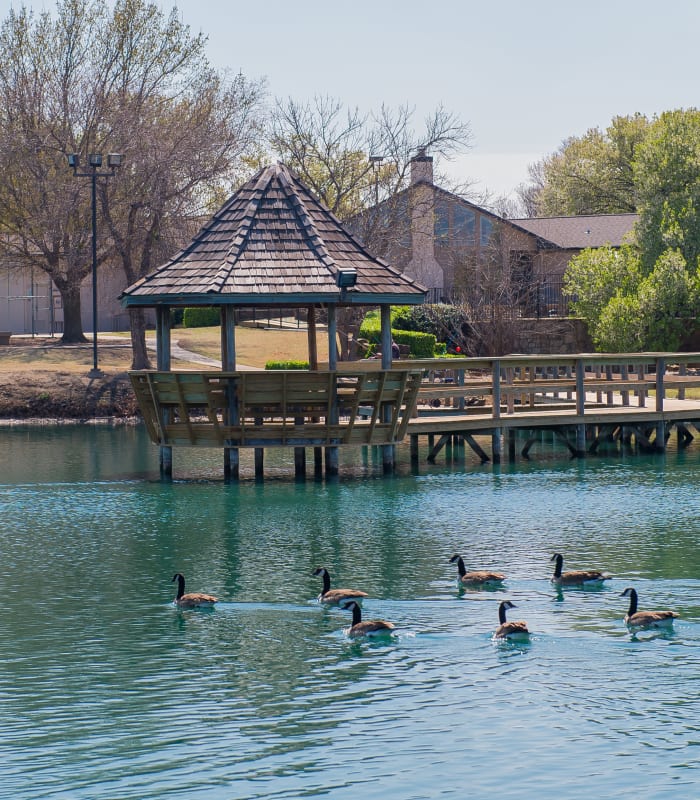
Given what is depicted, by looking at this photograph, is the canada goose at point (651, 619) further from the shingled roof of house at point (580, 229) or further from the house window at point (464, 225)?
the shingled roof of house at point (580, 229)

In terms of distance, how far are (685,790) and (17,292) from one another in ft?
215

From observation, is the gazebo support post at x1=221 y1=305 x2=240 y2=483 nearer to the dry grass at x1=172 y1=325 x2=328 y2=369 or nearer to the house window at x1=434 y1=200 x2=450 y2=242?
the dry grass at x1=172 y1=325 x2=328 y2=369

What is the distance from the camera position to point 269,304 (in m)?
27.8

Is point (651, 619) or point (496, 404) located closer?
point (651, 619)

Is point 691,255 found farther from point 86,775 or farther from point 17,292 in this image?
point 86,775

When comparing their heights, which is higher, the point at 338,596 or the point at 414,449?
the point at 414,449

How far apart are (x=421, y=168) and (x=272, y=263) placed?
27.2m

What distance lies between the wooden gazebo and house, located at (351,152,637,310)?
72.3 ft

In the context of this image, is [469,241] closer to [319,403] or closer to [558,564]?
[319,403]

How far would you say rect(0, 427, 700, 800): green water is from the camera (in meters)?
11.2

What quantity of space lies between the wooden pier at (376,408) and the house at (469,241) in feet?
54.2

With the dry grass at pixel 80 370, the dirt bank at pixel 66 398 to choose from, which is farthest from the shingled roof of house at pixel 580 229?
the dirt bank at pixel 66 398

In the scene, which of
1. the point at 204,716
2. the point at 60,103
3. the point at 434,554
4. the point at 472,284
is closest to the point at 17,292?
the point at 60,103

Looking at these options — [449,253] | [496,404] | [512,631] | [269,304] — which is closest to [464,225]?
[449,253]
